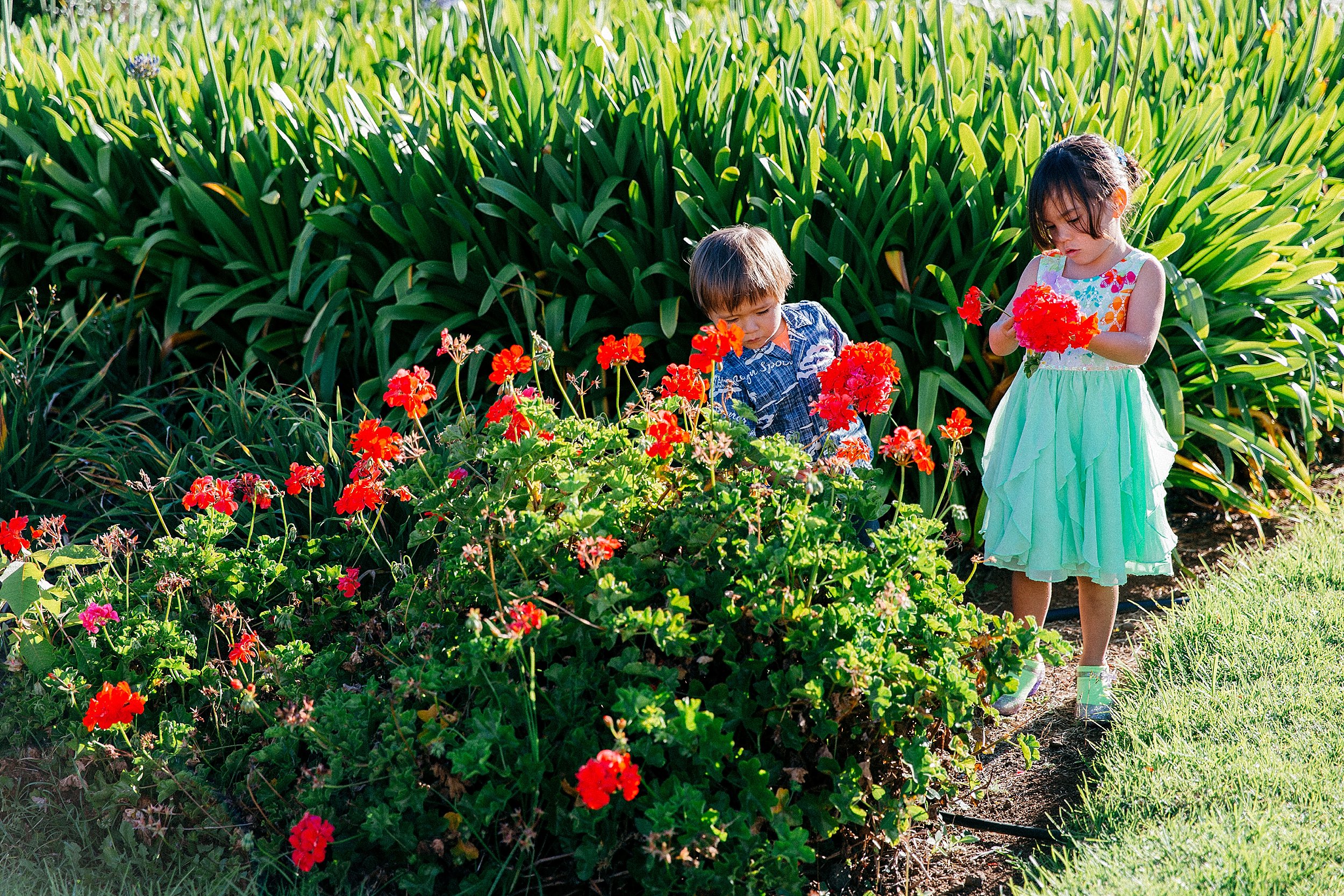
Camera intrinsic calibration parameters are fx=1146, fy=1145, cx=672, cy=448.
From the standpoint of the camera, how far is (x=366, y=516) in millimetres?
2986

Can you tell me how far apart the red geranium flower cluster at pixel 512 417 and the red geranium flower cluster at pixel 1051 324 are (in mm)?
939

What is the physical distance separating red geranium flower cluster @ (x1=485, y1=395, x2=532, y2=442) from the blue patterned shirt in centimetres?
67

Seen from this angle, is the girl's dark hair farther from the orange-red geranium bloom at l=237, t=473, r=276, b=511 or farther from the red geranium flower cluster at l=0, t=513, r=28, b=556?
the red geranium flower cluster at l=0, t=513, r=28, b=556

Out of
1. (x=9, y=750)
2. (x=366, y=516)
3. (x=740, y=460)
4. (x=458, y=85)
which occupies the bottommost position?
(x=9, y=750)

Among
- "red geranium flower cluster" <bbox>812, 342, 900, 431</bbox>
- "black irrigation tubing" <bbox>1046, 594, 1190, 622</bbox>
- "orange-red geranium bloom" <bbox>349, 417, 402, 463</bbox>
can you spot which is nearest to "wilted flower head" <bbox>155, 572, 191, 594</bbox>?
"orange-red geranium bloom" <bbox>349, 417, 402, 463</bbox>

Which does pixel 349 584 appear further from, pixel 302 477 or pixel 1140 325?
pixel 1140 325

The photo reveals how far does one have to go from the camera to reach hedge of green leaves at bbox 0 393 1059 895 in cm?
193

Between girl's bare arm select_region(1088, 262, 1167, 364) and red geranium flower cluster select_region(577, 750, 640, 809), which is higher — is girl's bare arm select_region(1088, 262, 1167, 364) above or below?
above

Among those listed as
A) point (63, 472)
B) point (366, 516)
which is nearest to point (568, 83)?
point (366, 516)

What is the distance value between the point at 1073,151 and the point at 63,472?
9.91ft

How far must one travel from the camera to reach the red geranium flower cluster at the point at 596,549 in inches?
74.0

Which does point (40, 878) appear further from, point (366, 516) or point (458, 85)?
point (458, 85)

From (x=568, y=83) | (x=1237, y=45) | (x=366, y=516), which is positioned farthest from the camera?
(x=1237, y=45)

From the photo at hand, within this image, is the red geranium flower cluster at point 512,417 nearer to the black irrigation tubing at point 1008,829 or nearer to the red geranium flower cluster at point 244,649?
the red geranium flower cluster at point 244,649
